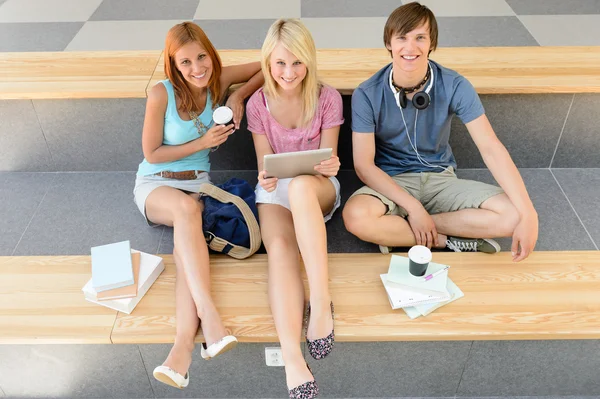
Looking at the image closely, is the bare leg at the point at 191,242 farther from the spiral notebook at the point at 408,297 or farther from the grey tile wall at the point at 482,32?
the grey tile wall at the point at 482,32

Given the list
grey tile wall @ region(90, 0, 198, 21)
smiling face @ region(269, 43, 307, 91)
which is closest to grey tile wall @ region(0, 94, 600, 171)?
smiling face @ region(269, 43, 307, 91)

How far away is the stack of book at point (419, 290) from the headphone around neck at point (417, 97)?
54 centimetres

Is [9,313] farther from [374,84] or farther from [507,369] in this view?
[507,369]

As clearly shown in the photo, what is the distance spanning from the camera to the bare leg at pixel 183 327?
1429mm

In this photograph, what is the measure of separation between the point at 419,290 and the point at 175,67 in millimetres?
1105

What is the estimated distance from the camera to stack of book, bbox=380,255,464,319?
1.53m

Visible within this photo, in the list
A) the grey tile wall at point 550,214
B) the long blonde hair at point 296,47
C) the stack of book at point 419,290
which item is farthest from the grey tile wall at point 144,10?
the stack of book at point 419,290

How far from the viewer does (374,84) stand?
1764 millimetres

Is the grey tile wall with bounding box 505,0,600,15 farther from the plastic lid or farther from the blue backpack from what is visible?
the blue backpack

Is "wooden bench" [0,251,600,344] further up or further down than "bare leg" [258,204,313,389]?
further down

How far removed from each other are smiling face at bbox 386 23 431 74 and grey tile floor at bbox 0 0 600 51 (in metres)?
1.10

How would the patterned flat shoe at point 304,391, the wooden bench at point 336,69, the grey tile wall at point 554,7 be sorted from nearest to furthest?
the patterned flat shoe at point 304,391 < the wooden bench at point 336,69 < the grey tile wall at point 554,7

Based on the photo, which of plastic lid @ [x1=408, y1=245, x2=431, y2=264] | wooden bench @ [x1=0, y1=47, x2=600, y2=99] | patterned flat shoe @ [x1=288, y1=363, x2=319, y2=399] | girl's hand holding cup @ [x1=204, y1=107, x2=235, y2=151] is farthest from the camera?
wooden bench @ [x1=0, y1=47, x2=600, y2=99]

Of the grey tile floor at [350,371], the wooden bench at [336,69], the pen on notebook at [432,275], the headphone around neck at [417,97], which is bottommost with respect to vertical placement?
the grey tile floor at [350,371]
